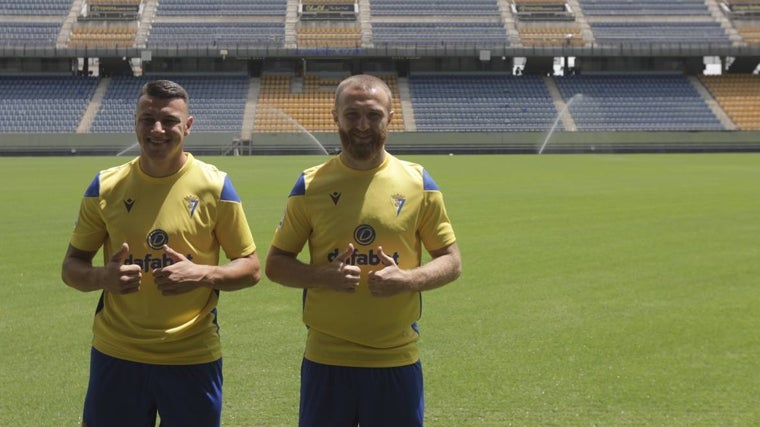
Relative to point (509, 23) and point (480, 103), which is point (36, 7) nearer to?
point (480, 103)

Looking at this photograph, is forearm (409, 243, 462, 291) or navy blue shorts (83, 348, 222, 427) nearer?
forearm (409, 243, 462, 291)

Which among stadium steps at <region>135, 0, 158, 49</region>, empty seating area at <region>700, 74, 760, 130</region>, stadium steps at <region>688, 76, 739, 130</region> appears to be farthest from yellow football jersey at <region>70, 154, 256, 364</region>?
stadium steps at <region>135, 0, 158, 49</region>

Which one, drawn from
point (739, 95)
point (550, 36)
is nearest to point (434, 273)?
point (550, 36)

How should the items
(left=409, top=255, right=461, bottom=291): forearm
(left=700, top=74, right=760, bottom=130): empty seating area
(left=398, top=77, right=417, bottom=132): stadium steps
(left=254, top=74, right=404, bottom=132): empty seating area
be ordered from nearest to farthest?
(left=409, top=255, right=461, bottom=291): forearm
(left=254, top=74, right=404, bottom=132): empty seating area
(left=398, top=77, right=417, bottom=132): stadium steps
(left=700, top=74, right=760, bottom=130): empty seating area

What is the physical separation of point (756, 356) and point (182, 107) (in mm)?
4819

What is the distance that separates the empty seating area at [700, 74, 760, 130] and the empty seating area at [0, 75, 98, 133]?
41942 mm

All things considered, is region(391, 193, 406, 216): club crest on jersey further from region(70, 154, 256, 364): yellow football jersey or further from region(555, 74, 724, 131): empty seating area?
region(555, 74, 724, 131): empty seating area

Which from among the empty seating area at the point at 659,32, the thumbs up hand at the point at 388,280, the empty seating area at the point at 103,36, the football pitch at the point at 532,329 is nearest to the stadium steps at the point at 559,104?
the empty seating area at the point at 659,32

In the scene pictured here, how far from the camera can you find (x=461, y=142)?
48.9 m

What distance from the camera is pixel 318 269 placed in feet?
10.8

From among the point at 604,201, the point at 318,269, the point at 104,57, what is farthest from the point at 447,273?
the point at 104,57

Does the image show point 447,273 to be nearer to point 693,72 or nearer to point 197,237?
point 197,237

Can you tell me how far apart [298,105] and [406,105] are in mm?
7125

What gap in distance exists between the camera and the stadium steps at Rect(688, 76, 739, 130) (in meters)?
52.5
